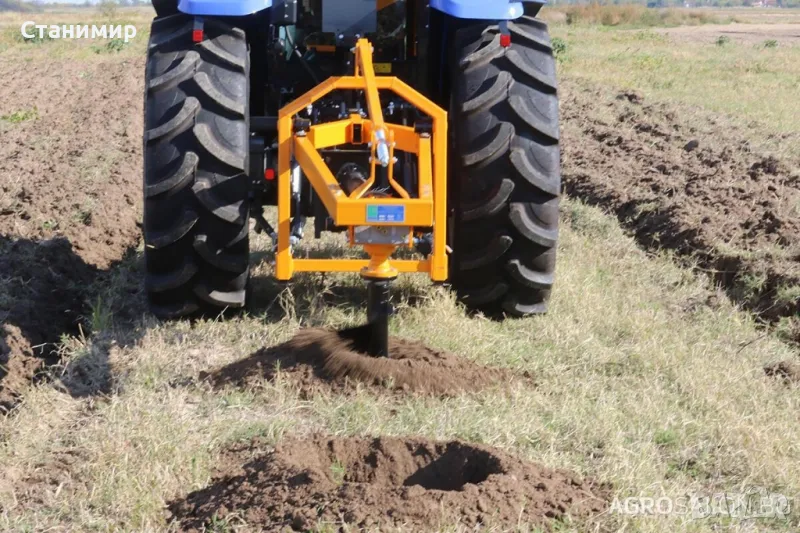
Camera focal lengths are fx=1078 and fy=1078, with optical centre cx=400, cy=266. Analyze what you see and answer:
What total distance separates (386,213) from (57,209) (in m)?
4.65

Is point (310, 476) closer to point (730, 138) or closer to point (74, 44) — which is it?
point (730, 138)

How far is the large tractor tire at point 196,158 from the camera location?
17.1 ft

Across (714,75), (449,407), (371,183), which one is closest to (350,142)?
(371,183)

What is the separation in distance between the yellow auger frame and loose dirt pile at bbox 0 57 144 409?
5.07ft

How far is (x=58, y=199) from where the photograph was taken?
8.55 m

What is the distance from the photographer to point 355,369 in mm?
4707

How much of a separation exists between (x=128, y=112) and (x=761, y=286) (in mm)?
9103

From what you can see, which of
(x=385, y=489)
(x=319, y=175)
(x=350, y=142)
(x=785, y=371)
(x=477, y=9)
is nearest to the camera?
(x=385, y=489)

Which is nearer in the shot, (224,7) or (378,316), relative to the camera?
(378,316)

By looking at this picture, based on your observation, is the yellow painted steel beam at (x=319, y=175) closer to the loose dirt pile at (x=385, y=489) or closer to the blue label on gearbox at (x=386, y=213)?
the blue label on gearbox at (x=386, y=213)

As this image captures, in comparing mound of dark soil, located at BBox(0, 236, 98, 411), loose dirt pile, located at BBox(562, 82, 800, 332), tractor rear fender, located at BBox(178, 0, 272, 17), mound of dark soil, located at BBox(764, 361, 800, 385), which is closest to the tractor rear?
tractor rear fender, located at BBox(178, 0, 272, 17)

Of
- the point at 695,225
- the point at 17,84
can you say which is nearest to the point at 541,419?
the point at 695,225

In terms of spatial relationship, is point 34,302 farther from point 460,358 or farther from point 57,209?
point 460,358

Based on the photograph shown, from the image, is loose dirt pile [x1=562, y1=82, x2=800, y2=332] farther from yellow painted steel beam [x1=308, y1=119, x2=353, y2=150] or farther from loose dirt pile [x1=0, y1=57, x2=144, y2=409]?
loose dirt pile [x1=0, y1=57, x2=144, y2=409]
